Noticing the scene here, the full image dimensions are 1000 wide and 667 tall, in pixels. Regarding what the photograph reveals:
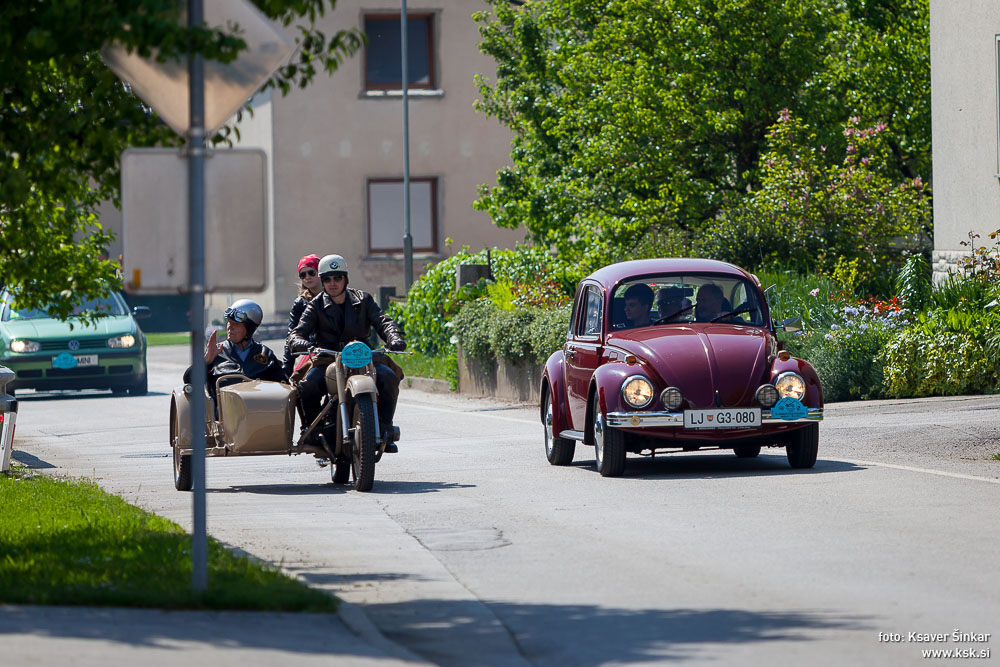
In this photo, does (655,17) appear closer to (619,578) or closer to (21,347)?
(21,347)

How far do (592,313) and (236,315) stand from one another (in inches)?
120

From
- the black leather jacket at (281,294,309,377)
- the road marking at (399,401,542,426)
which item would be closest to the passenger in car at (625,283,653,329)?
the black leather jacket at (281,294,309,377)

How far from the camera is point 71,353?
85.4 feet

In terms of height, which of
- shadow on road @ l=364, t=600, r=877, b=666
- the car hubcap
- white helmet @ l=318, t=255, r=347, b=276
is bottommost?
shadow on road @ l=364, t=600, r=877, b=666

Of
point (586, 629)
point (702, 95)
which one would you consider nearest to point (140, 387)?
point (702, 95)

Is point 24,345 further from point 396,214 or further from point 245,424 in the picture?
point 396,214

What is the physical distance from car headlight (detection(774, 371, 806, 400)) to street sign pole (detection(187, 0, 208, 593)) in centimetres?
633

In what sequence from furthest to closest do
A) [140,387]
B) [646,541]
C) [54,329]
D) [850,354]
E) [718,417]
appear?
[140,387] → [54,329] → [850,354] → [718,417] → [646,541]

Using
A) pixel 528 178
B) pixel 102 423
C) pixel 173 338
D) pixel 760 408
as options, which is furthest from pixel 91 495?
pixel 173 338

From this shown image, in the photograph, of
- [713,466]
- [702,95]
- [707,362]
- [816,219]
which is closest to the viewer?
[707,362]

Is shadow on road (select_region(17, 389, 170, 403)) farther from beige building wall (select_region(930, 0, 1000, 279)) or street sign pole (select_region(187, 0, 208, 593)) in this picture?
street sign pole (select_region(187, 0, 208, 593))

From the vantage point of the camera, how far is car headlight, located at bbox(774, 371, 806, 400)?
42.0 feet

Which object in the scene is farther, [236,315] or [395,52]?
[395,52]

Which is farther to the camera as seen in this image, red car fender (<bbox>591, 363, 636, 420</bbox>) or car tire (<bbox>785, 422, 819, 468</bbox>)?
car tire (<bbox>785, 422, 819, 468</bbox>)
